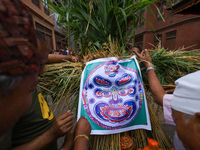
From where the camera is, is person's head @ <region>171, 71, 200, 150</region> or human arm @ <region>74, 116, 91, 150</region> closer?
person's head @ <region>171, 71, 200, 150</region>

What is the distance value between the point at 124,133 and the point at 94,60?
0.72 metres

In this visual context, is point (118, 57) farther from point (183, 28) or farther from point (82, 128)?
point (183, 28)

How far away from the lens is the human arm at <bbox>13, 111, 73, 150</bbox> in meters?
0.61

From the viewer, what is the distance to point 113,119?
844mm

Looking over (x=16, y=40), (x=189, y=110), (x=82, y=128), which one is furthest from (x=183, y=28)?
(x=16, y=40)

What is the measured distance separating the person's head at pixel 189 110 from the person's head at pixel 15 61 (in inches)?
22.6

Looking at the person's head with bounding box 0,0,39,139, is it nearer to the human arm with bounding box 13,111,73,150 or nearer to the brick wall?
the human arm with bounding box 13,111,73,150

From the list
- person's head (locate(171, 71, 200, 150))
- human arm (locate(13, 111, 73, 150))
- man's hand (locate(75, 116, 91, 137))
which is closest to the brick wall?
person's head (locate(171, 71, 200, 150))

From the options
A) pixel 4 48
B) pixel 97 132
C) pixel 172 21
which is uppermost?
pixel 172 21

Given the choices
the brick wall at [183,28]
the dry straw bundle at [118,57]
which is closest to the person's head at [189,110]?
the dry straw bundle at [118,57]

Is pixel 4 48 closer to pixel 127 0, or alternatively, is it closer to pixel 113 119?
pixel 113 119

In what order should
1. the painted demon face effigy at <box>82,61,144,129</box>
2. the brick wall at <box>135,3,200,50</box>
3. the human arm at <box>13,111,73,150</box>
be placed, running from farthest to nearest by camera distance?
the brick wall at <box>135,3,200,50</box>
the painted demon face effigy at <box>82,61,144,129</box>
the human arm at <box>13,111,73,150</box>

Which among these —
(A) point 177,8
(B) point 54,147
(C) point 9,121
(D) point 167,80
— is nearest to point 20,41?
Result: (C) point 9,121

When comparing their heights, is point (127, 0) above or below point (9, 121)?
above
